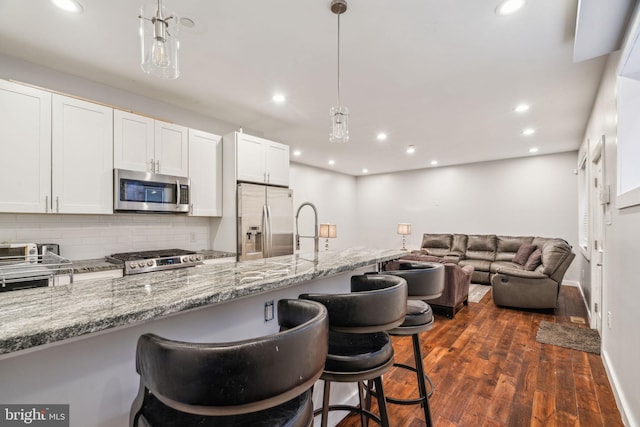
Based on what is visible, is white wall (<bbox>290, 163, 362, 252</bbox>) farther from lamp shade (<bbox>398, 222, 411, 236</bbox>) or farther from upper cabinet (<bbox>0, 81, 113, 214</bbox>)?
upper cabinet (<bbox>0, 81, 113, 214</bbox>)

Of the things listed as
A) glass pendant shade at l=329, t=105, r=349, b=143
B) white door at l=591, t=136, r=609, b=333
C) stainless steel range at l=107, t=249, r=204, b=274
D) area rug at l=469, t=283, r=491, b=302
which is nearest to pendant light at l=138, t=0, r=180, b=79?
glass pendant shade at l=329, t=105, r=349, b=143

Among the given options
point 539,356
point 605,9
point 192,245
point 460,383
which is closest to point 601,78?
point 605,9

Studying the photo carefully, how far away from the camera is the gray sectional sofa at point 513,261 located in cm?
418

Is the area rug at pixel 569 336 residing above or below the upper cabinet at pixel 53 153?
below

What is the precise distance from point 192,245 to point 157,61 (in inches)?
107

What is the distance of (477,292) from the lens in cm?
543

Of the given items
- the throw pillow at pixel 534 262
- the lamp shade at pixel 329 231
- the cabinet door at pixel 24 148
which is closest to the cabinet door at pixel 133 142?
the cabinet door at pixel 24 148

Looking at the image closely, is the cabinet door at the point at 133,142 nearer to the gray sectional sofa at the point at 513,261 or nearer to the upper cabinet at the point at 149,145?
the upper cabinet at the point at 149,145

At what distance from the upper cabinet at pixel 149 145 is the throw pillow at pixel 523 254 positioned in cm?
580

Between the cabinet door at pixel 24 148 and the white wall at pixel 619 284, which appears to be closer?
the white wall at pixel 619 284

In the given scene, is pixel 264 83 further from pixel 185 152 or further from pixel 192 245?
pixel 192 245

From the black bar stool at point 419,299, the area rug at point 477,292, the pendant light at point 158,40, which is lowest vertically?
the area rug at point 477,292

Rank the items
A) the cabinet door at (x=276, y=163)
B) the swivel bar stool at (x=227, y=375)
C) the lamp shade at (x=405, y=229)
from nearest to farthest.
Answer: the swivel bar stool at (x=227, y=375)
the cabinet door at (x=276, y=163)
the lamp shade at (x=405, y=229)

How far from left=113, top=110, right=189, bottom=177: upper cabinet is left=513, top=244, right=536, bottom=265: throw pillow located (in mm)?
5801
